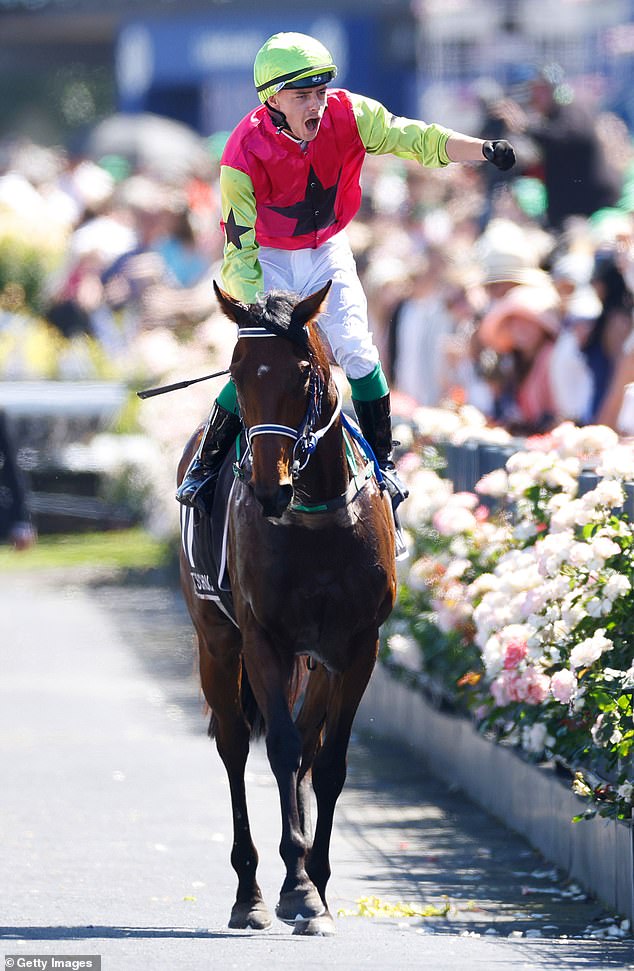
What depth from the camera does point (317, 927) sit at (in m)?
6.75

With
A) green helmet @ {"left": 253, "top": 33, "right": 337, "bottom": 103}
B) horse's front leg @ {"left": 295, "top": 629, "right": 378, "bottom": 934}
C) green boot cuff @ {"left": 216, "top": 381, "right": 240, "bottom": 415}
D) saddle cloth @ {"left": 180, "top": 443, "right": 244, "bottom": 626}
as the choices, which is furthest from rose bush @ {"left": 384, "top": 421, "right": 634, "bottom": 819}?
green helmet @ {"left": 253, "top": 33, "right": 337, "bottom": 103}

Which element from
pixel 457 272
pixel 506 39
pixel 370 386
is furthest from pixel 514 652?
pixel 506 39

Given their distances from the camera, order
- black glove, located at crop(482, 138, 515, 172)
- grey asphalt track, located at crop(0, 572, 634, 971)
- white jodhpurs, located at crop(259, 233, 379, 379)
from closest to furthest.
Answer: grey asphalt track, located at crop(0, 572, 634, 971), black glove, located at crop(482, 138, 515, 172), white jodhpurs, located at crop(259, 233, 379, 379)

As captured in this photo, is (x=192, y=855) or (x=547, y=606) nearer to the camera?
(x=547, y=606)

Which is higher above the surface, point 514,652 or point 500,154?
point 500,154

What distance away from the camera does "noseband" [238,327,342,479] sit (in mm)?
6531

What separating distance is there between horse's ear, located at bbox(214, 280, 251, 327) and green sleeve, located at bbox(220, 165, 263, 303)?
0.21m

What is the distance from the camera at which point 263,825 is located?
8.98m

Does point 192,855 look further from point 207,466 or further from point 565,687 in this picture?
point 565,687

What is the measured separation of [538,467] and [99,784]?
8.70 ft

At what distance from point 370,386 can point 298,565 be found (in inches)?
27.9

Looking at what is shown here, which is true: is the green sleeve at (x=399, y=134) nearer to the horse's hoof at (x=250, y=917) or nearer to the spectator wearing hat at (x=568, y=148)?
the horse's hoof at (x=250, y=917)

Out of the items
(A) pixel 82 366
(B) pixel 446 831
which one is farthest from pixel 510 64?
(B) pixel 446 831

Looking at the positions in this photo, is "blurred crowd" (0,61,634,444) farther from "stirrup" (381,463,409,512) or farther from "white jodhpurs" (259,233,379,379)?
"white jodhpurs" (259,233,379,379)
